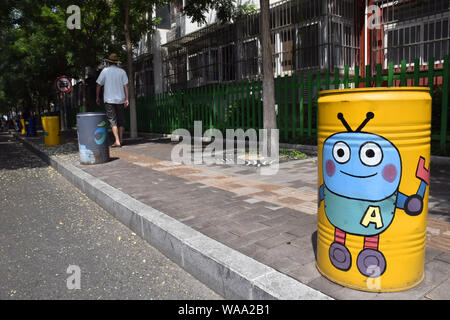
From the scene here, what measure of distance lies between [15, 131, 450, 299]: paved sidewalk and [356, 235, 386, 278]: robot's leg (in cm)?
13

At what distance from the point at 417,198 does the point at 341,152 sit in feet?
1.65

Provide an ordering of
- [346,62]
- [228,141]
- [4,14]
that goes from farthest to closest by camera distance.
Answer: [346,62] < [4,14] < [228,141]

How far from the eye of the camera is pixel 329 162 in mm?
2225

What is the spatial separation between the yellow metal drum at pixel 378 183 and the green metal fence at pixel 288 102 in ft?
16.1

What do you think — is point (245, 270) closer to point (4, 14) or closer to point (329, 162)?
point (329, 162)

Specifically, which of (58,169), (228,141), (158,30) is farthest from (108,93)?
(158,30)

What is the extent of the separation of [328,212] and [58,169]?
701 cm

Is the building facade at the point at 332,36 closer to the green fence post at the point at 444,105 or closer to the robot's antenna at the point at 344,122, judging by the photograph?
the green fence post at the point at 444,105

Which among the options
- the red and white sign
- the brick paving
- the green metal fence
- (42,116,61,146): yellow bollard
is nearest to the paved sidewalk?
the brick paving

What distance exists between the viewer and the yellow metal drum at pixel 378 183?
2.02m

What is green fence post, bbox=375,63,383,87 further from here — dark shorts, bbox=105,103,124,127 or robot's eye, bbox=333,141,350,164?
dark shorts, bbox=105,103,124,127
